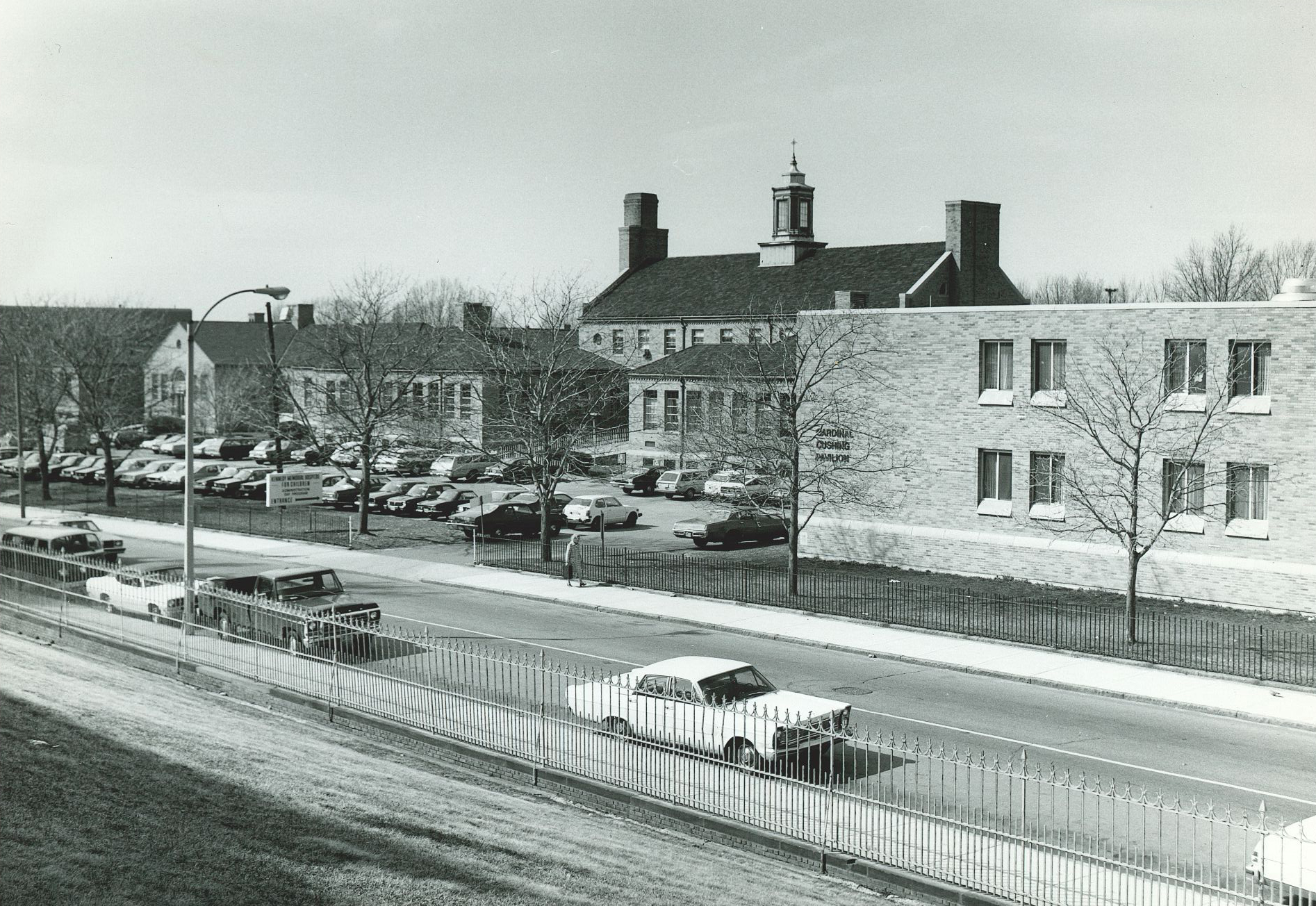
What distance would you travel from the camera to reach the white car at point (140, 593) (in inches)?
950

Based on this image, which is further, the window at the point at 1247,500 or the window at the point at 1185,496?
the window at the point at 1185,496

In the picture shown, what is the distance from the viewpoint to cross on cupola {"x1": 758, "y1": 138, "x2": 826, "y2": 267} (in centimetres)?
6662

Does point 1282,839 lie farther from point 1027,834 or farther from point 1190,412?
point 1190,412

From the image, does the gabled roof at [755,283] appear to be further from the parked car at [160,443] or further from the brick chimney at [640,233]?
the parked car at [160,443]

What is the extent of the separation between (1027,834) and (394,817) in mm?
6730

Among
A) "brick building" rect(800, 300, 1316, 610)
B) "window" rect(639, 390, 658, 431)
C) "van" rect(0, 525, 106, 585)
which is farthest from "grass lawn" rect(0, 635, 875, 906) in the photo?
"window" rect(639, 390, 658, 431)

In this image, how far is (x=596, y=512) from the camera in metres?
46.0

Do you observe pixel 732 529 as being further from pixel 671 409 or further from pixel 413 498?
Result: pixel 671 409

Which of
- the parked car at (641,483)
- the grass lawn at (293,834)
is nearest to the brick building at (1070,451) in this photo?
the parked car at (641,483)

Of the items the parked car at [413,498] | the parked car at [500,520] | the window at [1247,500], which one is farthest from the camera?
the parked car at [413,498]

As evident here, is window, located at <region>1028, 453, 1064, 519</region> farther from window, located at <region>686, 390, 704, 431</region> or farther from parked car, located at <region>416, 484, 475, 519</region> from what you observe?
parked car, located at <region>416, 484, 475, 519</region>

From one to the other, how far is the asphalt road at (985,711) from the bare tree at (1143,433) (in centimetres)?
848

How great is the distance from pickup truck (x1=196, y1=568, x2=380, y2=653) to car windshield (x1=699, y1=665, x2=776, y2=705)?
5.19m

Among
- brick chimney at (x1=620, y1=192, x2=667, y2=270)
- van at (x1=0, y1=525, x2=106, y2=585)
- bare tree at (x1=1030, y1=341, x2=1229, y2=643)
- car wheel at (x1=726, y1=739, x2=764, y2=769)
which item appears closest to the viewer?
car wheel at (x1=726, y1=739, x2=764, y2=769)
